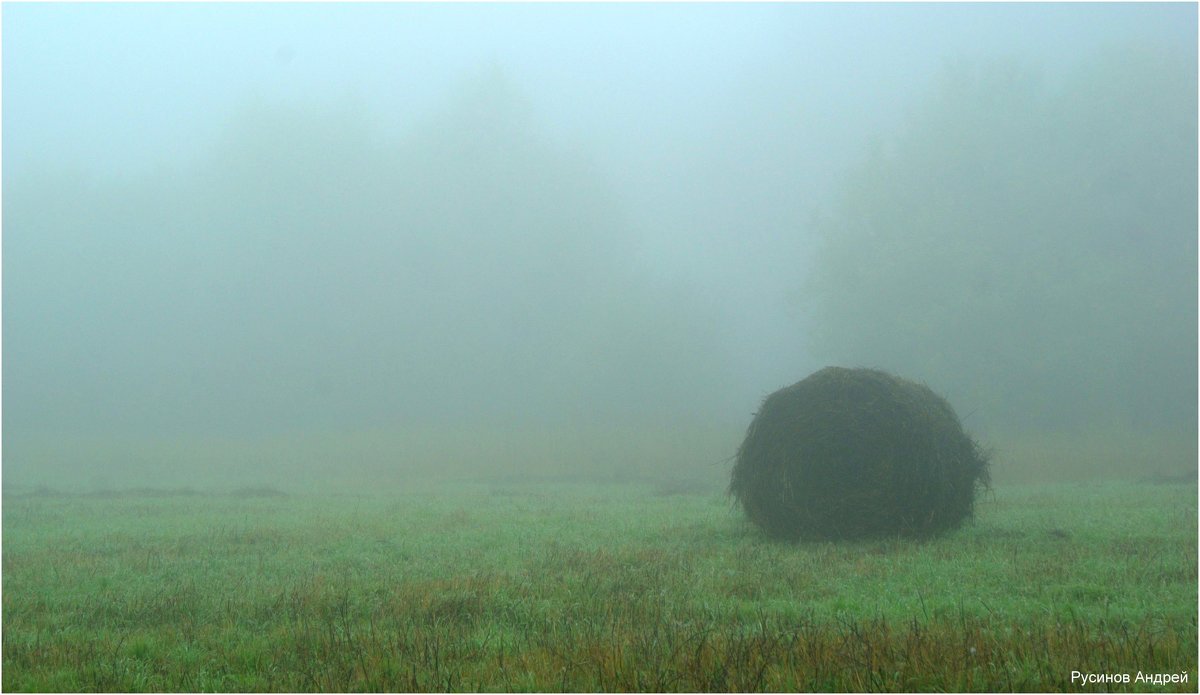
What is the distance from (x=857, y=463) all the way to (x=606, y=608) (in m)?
5.75

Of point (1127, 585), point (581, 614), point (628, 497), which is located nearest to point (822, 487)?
point (1127, 585)

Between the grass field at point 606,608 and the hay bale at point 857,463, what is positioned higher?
the hay bale at point 857,463

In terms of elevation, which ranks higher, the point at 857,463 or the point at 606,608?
the point at 857,463

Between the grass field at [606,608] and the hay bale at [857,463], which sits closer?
the grass field at [606,608]

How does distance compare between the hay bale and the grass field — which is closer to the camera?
the grass field

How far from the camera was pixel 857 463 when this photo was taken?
11.5 meters

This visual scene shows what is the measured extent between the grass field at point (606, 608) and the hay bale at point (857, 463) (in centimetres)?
50

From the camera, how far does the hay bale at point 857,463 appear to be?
36.8 ft

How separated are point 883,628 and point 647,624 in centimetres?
156

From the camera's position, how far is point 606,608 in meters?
6.79

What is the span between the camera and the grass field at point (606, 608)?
4945mm

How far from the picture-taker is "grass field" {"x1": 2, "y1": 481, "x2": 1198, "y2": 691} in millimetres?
4945

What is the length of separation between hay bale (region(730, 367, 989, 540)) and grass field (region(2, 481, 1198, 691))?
1.63ft

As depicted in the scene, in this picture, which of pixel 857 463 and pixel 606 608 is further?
pixel 857 463
